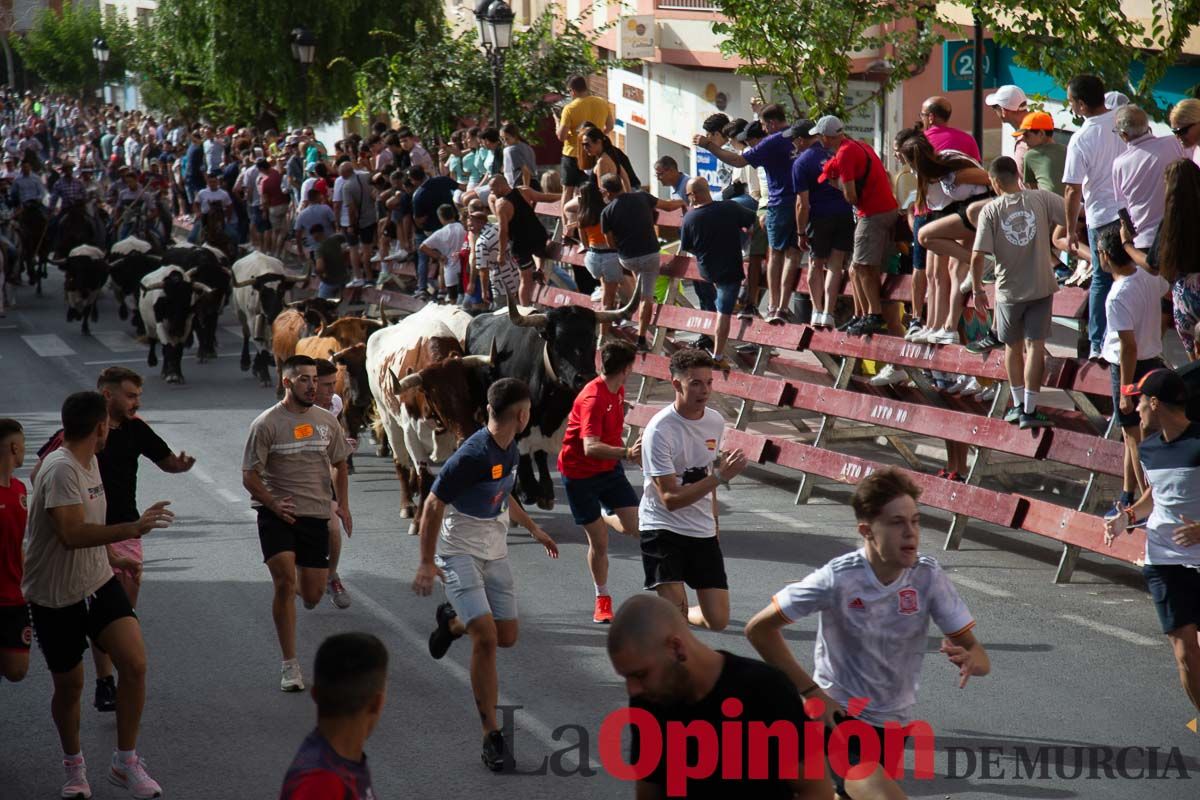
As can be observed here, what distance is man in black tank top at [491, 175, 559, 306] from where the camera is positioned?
16938 millimetres

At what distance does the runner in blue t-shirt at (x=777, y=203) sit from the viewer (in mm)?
14672

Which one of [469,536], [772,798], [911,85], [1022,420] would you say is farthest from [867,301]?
[911,85]

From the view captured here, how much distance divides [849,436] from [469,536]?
22.5 feet

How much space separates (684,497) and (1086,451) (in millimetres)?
4012

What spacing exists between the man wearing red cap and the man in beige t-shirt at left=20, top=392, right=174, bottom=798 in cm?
479

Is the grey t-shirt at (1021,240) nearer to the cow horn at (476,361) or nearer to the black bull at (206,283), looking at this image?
the cow horn at (476,361)

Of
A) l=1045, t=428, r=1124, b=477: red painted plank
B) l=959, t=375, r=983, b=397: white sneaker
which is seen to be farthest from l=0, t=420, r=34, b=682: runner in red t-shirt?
l=959, t=375, r=983, b=397: white sneaker

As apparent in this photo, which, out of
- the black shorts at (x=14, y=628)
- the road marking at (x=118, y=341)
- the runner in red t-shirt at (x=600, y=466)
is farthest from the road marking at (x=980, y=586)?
the road marking at (x=118, y=341)

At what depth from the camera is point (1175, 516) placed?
25.2ft

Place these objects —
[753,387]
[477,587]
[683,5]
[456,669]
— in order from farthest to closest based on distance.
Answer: [683,5] → [753,387] → [456,669] → [477,587]

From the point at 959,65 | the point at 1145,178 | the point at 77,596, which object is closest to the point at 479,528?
the point at 77,596

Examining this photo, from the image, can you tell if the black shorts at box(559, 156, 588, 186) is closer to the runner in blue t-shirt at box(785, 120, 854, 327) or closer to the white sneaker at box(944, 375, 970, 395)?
the runner in blue t-shirt at box(785, 120, 854, 327)

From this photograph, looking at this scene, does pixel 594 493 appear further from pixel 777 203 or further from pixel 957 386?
pixel 777 203

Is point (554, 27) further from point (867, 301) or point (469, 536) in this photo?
point (469, 536)
